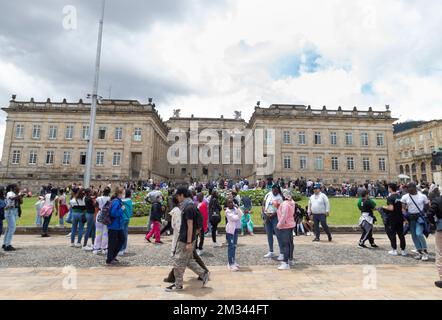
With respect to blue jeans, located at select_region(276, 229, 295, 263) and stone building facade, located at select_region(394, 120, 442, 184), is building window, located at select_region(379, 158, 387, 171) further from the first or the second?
blue jeans, located at select_region(276, 229, 295, 263)

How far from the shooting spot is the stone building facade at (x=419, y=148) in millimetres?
50844

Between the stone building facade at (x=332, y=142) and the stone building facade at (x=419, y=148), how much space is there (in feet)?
46.6

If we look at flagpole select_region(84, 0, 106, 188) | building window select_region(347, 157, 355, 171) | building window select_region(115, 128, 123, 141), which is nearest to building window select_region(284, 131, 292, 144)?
building window select_region(347, 157, 355, 171)

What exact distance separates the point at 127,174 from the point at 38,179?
10754 mm

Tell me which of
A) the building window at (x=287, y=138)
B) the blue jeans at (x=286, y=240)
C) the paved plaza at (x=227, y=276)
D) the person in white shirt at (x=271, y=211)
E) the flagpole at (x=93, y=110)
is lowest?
the paved plaza at (x=227, y=276)

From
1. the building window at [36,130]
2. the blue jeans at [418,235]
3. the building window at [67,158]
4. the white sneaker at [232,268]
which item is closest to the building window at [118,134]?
the building window at [67,158]

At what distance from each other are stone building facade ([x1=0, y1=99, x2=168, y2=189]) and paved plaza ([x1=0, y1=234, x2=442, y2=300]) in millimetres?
32522

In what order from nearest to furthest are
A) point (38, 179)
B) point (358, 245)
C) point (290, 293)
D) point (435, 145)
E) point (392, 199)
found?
point (290, 293)
point (392, 199)
point (358, 245)
point (38, 179)
point (435, 145)

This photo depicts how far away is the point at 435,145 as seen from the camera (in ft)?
167

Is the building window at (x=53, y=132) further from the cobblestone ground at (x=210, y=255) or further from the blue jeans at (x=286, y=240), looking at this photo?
the blue jeans at (x=286, y=240)

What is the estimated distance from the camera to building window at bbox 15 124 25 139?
130 ft
